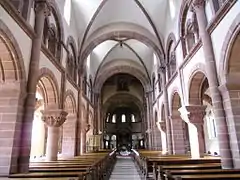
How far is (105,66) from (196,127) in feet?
50.6

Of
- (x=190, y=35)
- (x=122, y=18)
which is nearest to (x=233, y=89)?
(x=190, y=35)

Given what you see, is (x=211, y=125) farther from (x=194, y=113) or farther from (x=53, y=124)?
(x=53, y=124)

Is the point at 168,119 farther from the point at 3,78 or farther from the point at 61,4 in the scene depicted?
the point at 3,78

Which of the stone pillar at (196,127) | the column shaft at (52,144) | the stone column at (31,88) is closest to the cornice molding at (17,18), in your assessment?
the stone column at (31,88)

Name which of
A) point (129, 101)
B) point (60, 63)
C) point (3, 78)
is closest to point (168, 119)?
point (60, 63)

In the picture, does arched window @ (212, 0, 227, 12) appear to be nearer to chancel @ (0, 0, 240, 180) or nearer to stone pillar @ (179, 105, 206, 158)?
chancel @ (0, 0, 240, 180)

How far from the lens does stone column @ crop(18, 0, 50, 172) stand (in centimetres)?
677

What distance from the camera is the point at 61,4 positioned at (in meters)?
11.7

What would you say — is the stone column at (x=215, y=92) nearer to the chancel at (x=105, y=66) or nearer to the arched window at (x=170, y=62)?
the chancel at (x=105, y=66)

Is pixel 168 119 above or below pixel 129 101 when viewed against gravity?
below

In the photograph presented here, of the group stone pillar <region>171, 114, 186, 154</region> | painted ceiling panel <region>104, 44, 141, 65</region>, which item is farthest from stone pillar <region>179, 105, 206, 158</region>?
painted ceiling panel <region>104, 44, 141, 65</region>

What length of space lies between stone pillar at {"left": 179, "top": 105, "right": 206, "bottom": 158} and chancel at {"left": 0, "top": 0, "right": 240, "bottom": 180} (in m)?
0.05

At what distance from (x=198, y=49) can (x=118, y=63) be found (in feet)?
51.4

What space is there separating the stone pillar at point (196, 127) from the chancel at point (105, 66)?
46 mm
